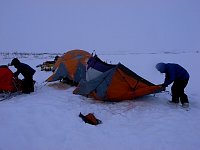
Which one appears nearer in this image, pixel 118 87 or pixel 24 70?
pixel 118 87

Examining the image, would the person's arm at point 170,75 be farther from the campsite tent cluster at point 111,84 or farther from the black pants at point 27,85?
the black pants at point 27,85

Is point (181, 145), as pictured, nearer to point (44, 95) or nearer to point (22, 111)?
point (22, 111)

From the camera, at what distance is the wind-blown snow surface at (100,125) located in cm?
489

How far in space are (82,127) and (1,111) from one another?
6.69 ft

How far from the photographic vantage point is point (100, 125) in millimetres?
5953

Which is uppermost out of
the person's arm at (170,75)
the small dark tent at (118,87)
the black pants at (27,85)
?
the person's arm at (170,75)

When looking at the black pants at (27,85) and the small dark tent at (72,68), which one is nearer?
the black pants at (27,85)

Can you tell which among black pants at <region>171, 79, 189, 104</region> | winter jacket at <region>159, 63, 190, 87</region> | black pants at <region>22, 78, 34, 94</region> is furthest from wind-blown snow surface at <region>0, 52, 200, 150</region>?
black pants at <region>22, 78, 34, 94</region>

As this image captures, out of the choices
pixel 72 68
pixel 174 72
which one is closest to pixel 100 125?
pixel 174 72

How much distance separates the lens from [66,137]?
16.9ft

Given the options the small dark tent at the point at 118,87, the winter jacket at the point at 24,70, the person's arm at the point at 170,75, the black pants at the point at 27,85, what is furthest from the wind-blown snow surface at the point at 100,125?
the winter jacket at the point at 24,70

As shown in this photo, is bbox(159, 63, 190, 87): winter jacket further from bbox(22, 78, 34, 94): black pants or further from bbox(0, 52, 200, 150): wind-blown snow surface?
bbox(22, 78, 34, 94): black pants

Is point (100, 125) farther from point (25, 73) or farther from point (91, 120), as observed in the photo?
point (25, 73)

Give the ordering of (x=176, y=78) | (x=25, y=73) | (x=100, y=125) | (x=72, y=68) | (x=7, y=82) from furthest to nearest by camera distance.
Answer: (x=72, y=68) < (x=25, y=73) < (x=7, y=82) < (x=176, y=78) < (x=100, y=125)
